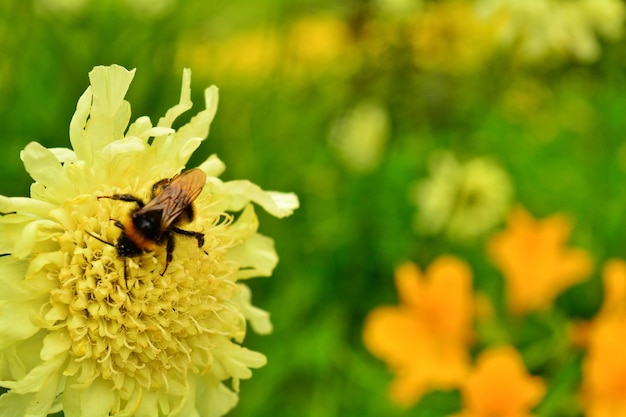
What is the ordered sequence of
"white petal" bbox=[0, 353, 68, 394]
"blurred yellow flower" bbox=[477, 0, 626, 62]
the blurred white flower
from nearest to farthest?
"white petal" bbox=[0, 353, 68, 394] → "blurred yellow flower" bbox=[477, 0, 626, 62] → the blurred white flower

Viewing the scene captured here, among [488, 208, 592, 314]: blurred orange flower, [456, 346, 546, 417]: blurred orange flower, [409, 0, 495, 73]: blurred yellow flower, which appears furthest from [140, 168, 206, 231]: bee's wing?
[409, 0, 495, 73]: blurred yellow flower

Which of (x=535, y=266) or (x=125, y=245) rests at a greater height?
(x=535, y=266)

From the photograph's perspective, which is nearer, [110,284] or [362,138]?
[110,284]

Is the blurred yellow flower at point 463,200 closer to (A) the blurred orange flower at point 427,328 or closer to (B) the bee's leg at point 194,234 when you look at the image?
(A) the blurred orange flower at point 427,328

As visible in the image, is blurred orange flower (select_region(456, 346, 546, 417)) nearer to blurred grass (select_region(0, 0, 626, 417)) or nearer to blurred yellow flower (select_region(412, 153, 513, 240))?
blurred grass (select_region(0, 0, 626, 417))

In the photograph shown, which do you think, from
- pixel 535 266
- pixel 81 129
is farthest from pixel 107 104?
pixel 535 266

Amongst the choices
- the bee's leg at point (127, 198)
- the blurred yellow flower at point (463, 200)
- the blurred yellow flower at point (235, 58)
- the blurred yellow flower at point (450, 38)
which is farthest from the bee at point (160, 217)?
the blurred yellow flower at point (450, 38)

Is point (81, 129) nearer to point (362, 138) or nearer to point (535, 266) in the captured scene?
point (535, 266)
